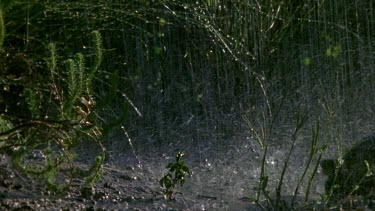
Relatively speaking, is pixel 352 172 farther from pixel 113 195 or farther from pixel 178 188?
pixel 113 195

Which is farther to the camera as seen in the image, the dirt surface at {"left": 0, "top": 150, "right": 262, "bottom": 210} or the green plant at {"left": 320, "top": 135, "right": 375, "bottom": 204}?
the green plant at {"left": 320, "top": 135, "right": 375, "bottom": 204}

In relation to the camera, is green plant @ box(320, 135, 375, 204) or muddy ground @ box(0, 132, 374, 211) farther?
green plant @ box(320, 135, 375, 204)

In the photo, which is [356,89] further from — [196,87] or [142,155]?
[142,155]

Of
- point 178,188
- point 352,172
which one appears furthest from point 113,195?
point 352,172

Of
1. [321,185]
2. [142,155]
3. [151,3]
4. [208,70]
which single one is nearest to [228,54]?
[208,70]

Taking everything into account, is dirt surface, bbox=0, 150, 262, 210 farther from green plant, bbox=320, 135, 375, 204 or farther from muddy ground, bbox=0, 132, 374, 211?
green plant, bbox=320, 135, 375, 204

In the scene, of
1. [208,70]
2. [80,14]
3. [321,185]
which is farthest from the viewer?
[208,70]

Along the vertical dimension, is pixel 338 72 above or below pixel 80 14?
below

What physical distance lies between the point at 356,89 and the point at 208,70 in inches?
39.5

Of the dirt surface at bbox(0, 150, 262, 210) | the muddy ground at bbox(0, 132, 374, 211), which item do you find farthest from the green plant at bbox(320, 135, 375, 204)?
the dirt surface at bbox(0, 150, 262, 210)

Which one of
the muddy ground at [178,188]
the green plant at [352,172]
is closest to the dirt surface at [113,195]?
the muddy ground at [178,188]

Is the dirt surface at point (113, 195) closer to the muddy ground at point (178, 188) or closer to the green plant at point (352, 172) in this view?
the muddy ground at point (178, 188)

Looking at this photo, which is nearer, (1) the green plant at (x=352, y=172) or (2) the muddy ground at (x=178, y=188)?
(2) the muddy ground at (x=178, y=188)

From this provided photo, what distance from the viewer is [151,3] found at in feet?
16.6
